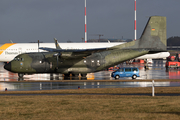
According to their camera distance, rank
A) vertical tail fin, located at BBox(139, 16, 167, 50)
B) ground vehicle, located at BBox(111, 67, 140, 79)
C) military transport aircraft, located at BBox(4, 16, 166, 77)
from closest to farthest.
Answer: ground vehicle, located at BBox(111, 67, 140, 79)
military transport aircraft, located at BBox(4, 16, 166, 77)
vertical tail fin, located at BBox(139, 16, 167, 50)

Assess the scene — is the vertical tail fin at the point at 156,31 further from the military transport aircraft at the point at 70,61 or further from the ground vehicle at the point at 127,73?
the ground vehicle at the point at 127,73

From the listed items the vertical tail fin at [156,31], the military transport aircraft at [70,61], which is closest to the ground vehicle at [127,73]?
the military transport aircraft at [70,61]

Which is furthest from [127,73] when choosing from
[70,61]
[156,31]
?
[156,31]

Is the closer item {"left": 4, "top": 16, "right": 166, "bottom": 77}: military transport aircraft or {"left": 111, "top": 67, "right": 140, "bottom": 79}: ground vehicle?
{"left": 111, "top": 67, "right": 140, "bottom": 79}: ground vehicle

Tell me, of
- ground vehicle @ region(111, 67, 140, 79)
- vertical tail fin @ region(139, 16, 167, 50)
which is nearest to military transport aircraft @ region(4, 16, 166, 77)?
vertical tail fin @ region(139, 16, 167, 50)

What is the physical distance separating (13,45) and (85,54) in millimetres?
25542

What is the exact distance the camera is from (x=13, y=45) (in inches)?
2318

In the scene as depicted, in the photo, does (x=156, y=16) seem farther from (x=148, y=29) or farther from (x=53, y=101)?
(x=53, y=101)

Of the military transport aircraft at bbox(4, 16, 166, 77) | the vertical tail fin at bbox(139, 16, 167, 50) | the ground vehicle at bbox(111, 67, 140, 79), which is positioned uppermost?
the vertical tail fin at bbox(139, 16, 167, 50)

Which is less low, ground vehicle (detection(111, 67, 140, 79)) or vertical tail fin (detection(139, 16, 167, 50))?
vertical tail fin (detection(139, 16, 167, 50))

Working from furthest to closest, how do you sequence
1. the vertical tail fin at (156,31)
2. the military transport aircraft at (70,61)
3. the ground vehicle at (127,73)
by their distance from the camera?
the vertical tail fin at (156,31)
the military transport aircraft at (70,61)
the ground vehicle at (127,73)

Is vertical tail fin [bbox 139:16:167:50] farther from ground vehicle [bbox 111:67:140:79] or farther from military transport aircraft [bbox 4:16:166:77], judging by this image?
ground vehicle [bbox 111:67:140:79]

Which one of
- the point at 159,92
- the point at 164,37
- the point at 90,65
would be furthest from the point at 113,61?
the point at 159,92

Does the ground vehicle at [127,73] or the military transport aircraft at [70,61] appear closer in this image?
the ground vehicle at [127,73]
